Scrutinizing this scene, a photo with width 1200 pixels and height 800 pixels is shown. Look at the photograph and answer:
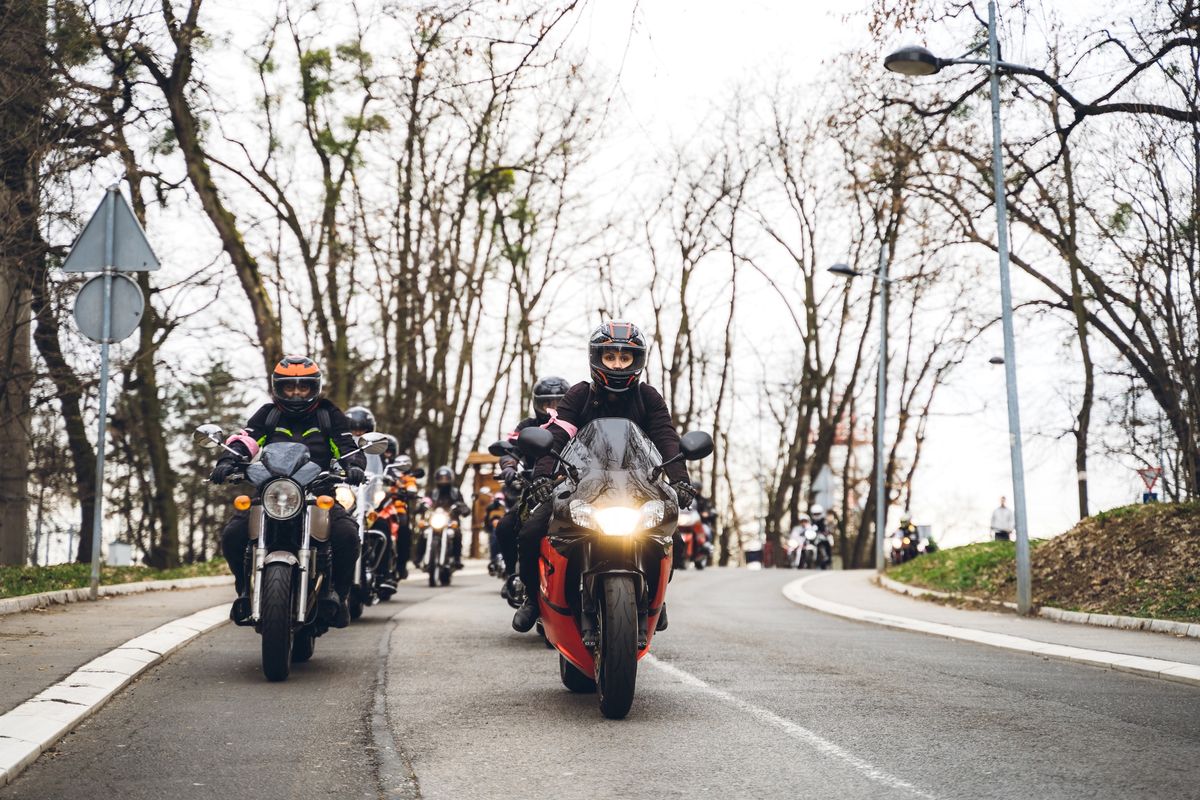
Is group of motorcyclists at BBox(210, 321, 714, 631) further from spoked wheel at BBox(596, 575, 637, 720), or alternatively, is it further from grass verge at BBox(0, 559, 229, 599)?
grass verge at BBox(0, 559, 229, 599)

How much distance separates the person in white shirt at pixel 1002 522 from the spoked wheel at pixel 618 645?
31745 millimetres

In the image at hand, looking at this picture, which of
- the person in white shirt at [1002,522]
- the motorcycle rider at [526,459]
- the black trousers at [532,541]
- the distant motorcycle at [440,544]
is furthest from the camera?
the person in white shirt at [1002,522]

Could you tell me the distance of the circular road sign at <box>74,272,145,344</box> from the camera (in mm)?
12898

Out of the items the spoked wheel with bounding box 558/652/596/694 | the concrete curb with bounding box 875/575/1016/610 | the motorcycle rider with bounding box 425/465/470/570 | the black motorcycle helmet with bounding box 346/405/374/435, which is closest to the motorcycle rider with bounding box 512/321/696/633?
the spoked wheel with bounding box 558/652/596/694

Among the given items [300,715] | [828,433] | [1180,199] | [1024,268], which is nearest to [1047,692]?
[300,715]

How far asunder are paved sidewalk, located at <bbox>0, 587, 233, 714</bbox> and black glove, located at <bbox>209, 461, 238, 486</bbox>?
4.57 feet

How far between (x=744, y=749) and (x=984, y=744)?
1.14 meters

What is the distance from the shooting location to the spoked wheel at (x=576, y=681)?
817 cm

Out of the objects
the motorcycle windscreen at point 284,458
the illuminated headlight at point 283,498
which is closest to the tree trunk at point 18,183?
the motorcycle windscreen at point 284,458

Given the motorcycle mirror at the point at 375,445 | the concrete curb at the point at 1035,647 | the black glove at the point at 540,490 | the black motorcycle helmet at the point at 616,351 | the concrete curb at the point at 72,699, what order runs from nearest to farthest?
the concrete curb at the point at 72,699 → the black glove at the point at 540,490 → the black motorcycle helmet at the point at 616,351 → the motorcycle mirror at the point at 375,445 → the concrete curb at the point at 1035,647

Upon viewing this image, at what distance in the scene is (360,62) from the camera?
28266mm

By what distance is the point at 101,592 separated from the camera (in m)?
14.6

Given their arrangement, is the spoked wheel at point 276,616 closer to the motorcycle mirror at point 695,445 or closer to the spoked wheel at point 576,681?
the spoked wheel at point 576,681

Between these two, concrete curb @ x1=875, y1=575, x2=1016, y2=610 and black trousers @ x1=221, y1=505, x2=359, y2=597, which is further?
concrete curb @ x1=875, y1=575, x2=1016, y2=610
